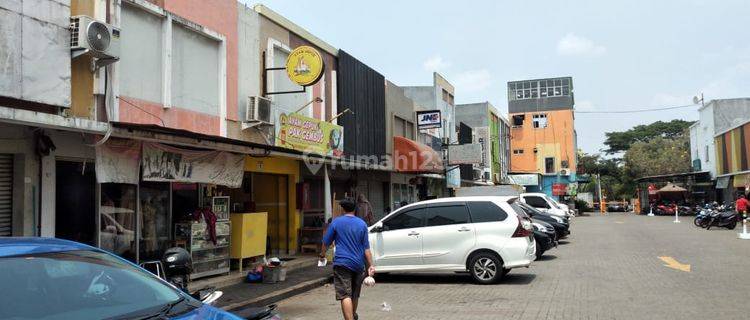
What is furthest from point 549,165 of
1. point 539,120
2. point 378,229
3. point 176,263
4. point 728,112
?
point 176,263

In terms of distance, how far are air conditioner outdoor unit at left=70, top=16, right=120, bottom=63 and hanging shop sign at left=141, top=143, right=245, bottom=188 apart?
155 cm

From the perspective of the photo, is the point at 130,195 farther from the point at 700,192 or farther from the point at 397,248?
the point at 700,192

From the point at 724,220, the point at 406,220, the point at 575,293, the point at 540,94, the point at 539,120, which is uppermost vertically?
the point at 540,94

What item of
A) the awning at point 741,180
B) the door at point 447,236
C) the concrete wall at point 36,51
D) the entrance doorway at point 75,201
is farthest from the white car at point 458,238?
the awning at point 741,180

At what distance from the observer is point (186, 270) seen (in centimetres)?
621

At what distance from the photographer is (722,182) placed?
1604 inches

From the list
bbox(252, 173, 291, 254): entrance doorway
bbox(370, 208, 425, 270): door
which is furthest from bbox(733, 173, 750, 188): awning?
bbox(370, 208, 425, 270): door

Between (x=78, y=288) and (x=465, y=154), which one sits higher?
(x=465, y=154)

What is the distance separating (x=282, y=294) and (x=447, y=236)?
3.40m

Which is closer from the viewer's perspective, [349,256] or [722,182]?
[349,256]

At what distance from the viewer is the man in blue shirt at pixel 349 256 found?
7234 millimetres

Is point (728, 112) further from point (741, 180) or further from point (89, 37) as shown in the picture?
point (89, 37)

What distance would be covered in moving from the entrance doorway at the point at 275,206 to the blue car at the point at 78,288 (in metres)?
11.4

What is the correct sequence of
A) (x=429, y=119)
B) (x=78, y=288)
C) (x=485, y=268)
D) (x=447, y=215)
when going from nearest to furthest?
(x=78, y=288) < (x=485, y=268) < (x=447, y=215) < (x=429, y=119)
